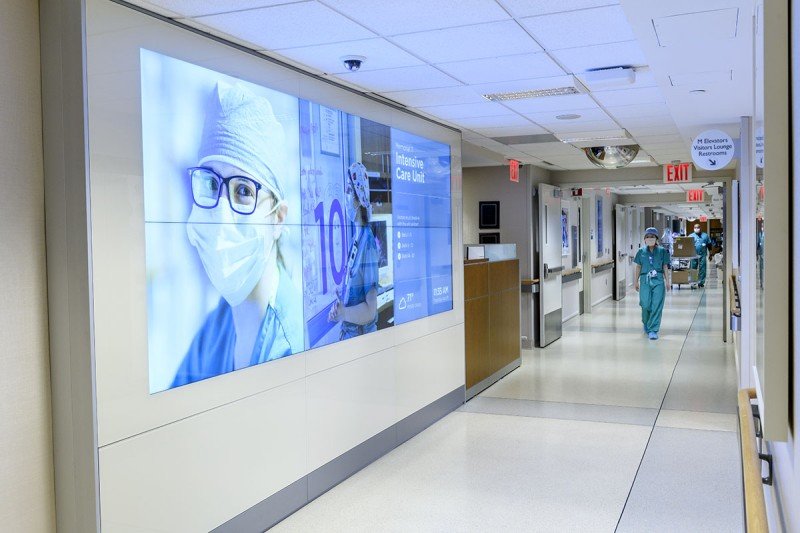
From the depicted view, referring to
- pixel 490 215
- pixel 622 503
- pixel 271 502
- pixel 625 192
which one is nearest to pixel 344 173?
pixel 271 502

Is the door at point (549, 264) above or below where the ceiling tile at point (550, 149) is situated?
below

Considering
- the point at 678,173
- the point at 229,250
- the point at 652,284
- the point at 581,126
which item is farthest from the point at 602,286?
the point at 229,250

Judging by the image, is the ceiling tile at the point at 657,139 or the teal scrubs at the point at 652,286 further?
the teal scrubs at the point at 652,286

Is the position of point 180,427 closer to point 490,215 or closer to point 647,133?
point 647,133

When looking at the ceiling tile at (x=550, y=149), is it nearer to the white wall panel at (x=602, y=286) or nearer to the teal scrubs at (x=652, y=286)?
the teal scrubs at (x=652, y=286)

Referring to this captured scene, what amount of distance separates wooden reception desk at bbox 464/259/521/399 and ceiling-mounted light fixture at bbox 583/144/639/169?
5.31 ft

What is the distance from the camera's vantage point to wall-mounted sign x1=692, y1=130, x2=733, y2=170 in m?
6.48

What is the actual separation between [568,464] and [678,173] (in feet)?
21.9

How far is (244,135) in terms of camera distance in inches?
157

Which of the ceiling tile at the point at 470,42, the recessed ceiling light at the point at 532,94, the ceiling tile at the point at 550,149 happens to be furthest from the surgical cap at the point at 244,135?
the ceiling tile at the point at 550,149

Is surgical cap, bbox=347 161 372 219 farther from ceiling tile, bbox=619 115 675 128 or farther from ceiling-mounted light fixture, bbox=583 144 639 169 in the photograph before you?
ceiling-mounted light fixture, bbox=583 144 639 169

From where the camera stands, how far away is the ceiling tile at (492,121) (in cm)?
655

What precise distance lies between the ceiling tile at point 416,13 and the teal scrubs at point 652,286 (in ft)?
29.3

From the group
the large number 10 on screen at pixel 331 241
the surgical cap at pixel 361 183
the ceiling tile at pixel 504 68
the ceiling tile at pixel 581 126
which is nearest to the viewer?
the ceiling tile at pixel 504 68
